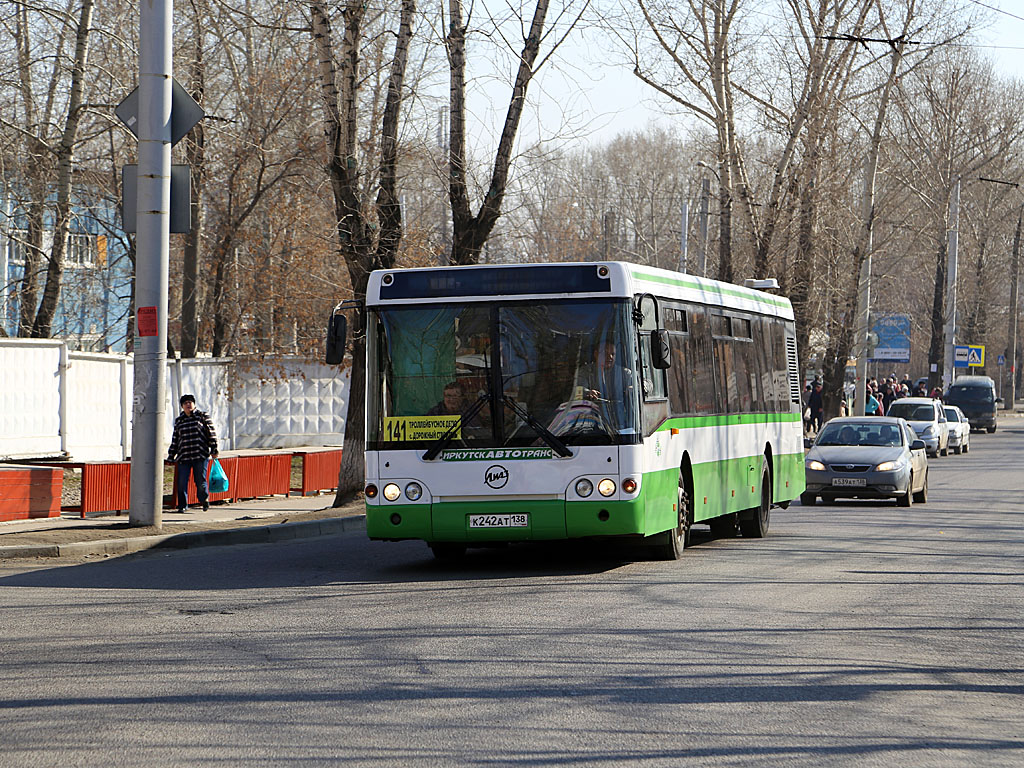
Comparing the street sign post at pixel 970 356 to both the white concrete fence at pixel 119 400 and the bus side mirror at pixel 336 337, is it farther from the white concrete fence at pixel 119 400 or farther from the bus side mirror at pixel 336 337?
the bus side mirror at pixel 336 337

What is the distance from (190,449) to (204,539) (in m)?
4.67

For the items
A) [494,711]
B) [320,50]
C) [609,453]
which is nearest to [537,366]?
[609,453]

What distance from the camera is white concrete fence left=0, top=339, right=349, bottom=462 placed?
2459 centimetres

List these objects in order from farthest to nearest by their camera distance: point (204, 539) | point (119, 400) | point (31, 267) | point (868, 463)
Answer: point (31, 267) → point (119, 400) → point (868, 463) → point (204, 539)

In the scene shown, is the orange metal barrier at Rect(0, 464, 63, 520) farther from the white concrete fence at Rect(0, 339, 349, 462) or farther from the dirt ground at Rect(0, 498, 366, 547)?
the white concrete fence at Rect(0, 339, 349, 462)

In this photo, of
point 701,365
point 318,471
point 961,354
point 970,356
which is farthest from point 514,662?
point 970,356

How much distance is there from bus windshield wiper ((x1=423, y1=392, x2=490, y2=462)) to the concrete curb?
4193 millimetres

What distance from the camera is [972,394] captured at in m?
58.6

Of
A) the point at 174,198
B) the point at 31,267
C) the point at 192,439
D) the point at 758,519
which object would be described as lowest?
the point at 758,519

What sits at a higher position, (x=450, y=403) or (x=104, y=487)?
(x=450, y=403)

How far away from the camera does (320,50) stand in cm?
1969

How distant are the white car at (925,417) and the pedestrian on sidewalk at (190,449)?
26.3m

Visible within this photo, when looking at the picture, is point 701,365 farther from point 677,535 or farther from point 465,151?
point 465,151

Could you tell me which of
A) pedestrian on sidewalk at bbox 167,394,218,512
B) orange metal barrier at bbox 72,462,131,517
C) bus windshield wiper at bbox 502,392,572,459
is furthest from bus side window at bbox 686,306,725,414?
pedestrian on sidewalk at bbox 167,394,218,512
